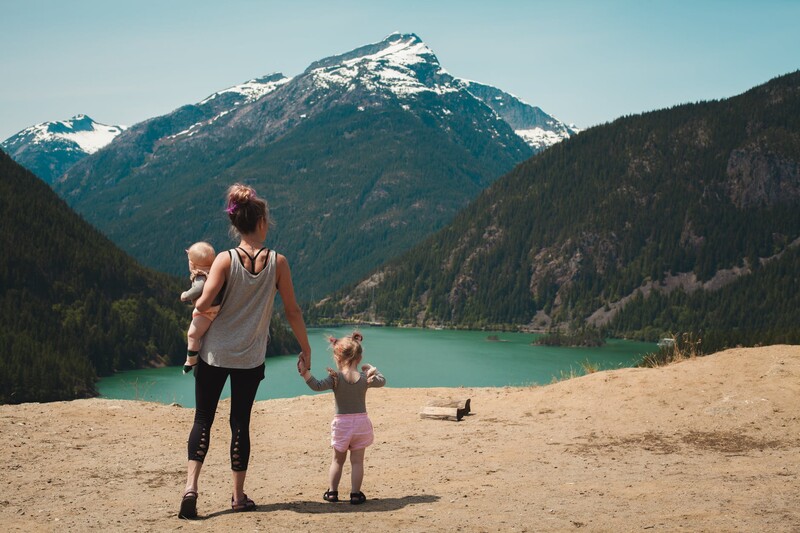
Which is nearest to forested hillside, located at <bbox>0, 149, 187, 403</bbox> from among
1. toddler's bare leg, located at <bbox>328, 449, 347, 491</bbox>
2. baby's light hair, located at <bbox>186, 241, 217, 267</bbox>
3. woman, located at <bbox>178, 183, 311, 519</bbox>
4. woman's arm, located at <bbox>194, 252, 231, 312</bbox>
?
toddler's bare leg, located at <bbox>328, 449, 347, 491</bbox>

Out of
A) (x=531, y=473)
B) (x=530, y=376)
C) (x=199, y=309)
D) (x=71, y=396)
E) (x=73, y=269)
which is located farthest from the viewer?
(x=73, y=269)

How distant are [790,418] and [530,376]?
94.1 meters

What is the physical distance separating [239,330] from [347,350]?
65.7 inches

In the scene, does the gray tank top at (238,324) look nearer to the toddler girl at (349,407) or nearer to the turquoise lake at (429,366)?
the toddler girl at (349,407)

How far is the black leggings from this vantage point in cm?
1004

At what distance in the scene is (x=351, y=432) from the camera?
1109 centimetres

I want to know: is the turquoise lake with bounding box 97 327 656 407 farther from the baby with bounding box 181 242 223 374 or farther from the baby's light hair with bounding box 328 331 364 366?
the baby with bounding box 181 242 223 374

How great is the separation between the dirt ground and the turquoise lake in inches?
1795

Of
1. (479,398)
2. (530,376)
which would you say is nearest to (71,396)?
(530,376)

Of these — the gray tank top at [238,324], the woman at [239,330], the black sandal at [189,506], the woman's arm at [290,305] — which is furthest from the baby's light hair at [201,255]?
the black sandal at [189,506]

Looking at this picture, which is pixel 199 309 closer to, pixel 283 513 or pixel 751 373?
pixel 283 513

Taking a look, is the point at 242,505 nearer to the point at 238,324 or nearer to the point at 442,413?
the point at 238,324

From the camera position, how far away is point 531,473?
41.4 ft

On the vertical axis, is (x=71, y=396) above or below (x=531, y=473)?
below
